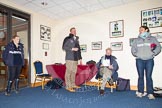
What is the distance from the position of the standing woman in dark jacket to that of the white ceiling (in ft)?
4.31

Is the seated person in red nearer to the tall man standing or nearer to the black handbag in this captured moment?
the black handbag

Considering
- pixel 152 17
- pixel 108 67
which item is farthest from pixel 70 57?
pixel 152 17

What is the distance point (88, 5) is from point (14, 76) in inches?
110

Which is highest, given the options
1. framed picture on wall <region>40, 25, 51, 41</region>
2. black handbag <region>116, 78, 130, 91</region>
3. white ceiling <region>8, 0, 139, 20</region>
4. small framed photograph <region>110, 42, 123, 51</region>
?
white ceiling <region>8, 0, 139, 20</region>

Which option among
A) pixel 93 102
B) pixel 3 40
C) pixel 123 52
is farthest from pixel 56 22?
pixel 93 102

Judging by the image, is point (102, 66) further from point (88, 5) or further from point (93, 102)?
point (88, 5)

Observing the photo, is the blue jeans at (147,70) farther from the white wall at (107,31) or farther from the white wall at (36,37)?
the white wall at (36,37)

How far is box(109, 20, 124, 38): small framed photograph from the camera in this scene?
4.55 meters

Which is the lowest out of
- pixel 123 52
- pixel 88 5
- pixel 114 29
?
pixel 123 52

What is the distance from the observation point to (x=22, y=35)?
5.21m

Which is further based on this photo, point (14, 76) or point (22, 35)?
point (22, 35)

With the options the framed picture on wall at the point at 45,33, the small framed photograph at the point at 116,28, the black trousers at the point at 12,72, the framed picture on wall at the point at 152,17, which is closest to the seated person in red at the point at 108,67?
the small framed photograph at the point at 116,28

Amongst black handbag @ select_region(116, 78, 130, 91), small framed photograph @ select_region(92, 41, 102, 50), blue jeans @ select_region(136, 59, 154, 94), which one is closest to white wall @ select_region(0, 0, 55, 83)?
small framed photograph @ select_region(92, 41, 102, 50)

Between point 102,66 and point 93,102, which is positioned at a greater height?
point 102,66
